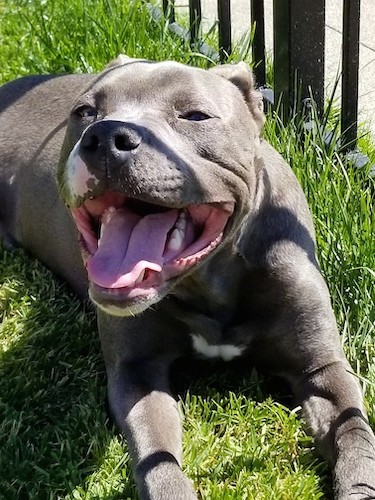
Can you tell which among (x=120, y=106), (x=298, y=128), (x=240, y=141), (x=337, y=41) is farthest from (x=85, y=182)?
(x=337, y=41)

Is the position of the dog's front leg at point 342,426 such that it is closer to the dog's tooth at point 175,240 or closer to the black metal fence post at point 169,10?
the dog's tooth at point 175,240

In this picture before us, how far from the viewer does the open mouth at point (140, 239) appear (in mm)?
3027

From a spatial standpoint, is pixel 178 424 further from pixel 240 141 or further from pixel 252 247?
pixel 240 141

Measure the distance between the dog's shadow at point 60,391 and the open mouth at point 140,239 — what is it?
652mm

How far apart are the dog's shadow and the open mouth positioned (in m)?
0.65

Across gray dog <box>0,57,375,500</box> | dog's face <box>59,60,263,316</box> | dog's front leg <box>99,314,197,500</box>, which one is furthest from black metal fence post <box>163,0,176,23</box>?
dog's front leg <box>99,314,197,500</box>

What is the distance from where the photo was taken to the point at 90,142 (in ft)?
9.73

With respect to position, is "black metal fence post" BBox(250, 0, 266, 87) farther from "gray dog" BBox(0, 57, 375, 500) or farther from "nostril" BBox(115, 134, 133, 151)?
"nostril" BBox(115, 134, 133, 151)

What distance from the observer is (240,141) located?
3.32 m

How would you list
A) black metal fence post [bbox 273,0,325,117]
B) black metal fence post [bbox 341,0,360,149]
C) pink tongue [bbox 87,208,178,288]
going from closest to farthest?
pink tongue [bbox 87,208,178,288], black metal fence post [bbox 341,0,360,149], black metal fence post [bbox 273,0,325,117]

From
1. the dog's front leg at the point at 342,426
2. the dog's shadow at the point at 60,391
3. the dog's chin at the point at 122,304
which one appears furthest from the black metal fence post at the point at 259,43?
the dog's chin at the point at 122,304

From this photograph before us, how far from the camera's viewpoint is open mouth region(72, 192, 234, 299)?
→ 303 centimetres

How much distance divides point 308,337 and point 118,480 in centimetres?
85

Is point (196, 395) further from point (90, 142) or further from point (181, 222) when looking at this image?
point (90, 142)
